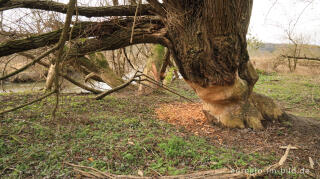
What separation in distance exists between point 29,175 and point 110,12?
2960 millimetres

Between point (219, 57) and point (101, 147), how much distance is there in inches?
102

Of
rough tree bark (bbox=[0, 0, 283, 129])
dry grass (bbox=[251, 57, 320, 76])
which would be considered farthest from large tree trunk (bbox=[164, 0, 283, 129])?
dry grass (bbox=[251, 57, 320, 76])

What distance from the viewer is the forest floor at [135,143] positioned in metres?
2.72

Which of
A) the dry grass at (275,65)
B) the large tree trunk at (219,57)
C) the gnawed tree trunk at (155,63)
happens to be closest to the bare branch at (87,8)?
the large tree trunk at (219,57)

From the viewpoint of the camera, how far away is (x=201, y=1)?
345 centimetres

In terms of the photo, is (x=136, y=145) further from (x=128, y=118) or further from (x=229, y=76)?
(x=229, y=76)

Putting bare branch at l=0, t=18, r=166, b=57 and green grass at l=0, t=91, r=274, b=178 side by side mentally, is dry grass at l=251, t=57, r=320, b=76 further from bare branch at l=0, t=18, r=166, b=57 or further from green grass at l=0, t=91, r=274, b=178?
green grass at l=0, t=91, r=274, b=178

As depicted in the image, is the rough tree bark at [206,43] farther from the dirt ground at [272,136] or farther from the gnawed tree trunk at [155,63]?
the gnawed tree trunk at [155,63]

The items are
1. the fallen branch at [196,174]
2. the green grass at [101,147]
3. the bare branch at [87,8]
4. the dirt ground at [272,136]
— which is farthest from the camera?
the bare branch at [87,8]

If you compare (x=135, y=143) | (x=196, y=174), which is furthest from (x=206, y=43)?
(x=196, y=174)

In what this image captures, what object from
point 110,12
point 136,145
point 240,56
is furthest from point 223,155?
point 110,12

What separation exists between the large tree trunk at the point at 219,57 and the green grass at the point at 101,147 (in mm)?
1022

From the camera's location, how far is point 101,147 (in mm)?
3152

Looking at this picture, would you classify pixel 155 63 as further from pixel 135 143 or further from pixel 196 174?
pixel 196 174
